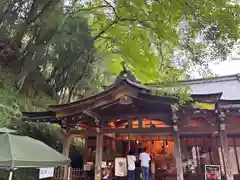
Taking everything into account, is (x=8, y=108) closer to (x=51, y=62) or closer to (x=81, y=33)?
(x=51, y=62)

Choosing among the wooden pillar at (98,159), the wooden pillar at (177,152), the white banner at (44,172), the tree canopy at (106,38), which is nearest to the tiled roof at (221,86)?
the wooden pillar at (177,152)

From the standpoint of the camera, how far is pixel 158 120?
734 cm

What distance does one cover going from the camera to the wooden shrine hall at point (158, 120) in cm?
646

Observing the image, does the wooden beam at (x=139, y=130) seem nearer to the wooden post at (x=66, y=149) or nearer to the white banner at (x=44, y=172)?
the wooden post at (x=66, y=149)

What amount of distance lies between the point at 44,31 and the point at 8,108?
2.91 metres

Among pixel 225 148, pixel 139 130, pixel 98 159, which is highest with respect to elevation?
pixel 139 130

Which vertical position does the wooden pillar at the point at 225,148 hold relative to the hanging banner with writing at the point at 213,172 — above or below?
above

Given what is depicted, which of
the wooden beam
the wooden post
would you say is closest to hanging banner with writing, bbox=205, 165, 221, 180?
the wooden beam

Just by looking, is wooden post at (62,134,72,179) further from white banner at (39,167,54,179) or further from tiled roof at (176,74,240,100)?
tiled roof at (176,74,240,100)

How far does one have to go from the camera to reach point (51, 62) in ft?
32.4

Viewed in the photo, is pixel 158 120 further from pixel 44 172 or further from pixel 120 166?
pixel 44 172

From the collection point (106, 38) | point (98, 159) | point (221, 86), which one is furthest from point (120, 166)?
point (221, 86)

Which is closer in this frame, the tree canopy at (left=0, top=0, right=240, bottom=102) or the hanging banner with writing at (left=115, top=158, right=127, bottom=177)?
the tree canopy at (left=0, top=0, right=240, bottom=102)

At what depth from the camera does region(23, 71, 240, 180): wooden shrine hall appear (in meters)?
6.46
